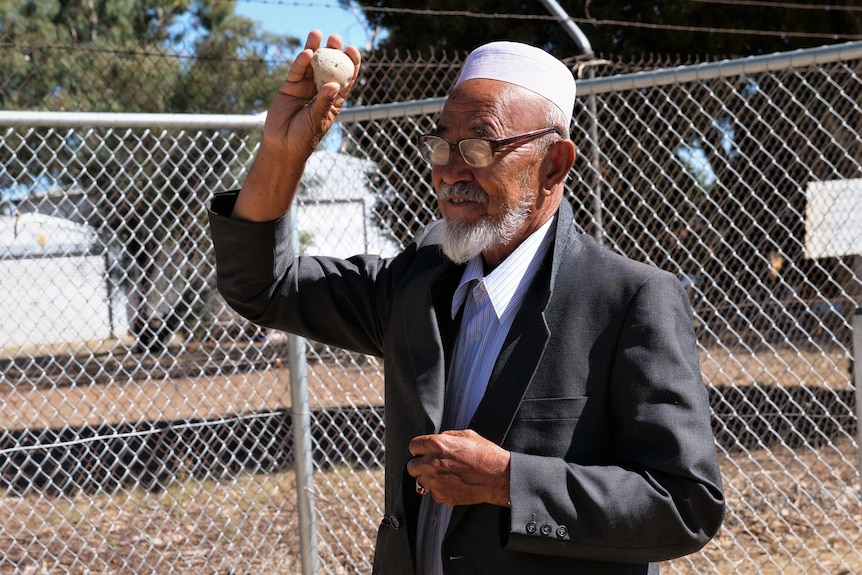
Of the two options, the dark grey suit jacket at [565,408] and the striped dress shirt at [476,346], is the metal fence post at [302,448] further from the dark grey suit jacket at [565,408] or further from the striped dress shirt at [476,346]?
the striped dress shirt at [476,346]

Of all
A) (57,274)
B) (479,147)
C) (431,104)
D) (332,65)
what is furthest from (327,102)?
(57,274)

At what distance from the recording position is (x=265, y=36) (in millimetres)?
13539

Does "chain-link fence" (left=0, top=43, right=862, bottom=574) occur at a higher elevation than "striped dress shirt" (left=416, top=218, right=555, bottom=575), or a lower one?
lower

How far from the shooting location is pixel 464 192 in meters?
1.83

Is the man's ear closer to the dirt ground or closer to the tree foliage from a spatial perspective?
the dirt ground

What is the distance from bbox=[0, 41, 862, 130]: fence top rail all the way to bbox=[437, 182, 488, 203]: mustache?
1.57 meters

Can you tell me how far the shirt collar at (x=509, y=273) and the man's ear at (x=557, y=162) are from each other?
0.08 meters

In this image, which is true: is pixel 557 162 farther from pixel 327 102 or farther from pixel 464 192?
pixel 327 102

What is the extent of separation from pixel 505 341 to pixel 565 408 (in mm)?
175

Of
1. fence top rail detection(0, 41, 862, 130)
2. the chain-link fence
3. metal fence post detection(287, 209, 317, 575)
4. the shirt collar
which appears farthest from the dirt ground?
the shirt collar

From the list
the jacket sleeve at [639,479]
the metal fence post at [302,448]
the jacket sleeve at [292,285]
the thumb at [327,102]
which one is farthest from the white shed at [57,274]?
the jacket sleeve at [639,479]

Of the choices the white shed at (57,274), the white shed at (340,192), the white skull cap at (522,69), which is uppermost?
the white skull cap at (522,69)

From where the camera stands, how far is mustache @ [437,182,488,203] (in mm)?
1814

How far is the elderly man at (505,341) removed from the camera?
5.05 ft
